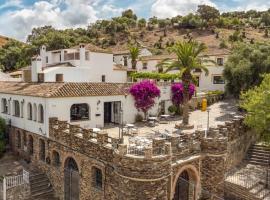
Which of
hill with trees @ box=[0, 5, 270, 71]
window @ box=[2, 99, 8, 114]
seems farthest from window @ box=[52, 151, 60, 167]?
hill with trees @ box=[0, 5, 270, 71]

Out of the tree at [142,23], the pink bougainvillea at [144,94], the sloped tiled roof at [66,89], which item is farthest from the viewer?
the tree at [142,23]

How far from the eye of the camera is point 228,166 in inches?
926

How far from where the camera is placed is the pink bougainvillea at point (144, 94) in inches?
1172

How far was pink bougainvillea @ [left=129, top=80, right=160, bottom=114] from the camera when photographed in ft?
97.7

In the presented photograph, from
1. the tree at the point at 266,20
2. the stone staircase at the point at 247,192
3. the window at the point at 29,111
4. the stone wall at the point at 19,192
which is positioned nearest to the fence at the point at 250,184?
the stone staircase at the point at 247,192

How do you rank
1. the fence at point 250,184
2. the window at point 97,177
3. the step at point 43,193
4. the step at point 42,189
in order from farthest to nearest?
the step at point 42,189, the step at point 43,193, the fence at point 250,184, the window at point 97,177

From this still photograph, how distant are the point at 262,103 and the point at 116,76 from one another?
23.4 m

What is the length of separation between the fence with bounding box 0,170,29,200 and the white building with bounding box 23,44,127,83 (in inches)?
466

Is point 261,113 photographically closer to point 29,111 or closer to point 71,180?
point 71,180

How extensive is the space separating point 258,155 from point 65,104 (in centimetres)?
A: 1697

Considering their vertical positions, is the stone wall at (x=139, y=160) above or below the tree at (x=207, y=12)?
below

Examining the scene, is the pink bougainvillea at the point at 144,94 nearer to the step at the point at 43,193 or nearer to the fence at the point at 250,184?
the fence at the point at 250,184

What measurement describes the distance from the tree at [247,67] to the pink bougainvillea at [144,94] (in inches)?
475

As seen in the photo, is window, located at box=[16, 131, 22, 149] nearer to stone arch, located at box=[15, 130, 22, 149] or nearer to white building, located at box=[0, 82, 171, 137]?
stone arch, located at box=[15, 130, 22, 149]
